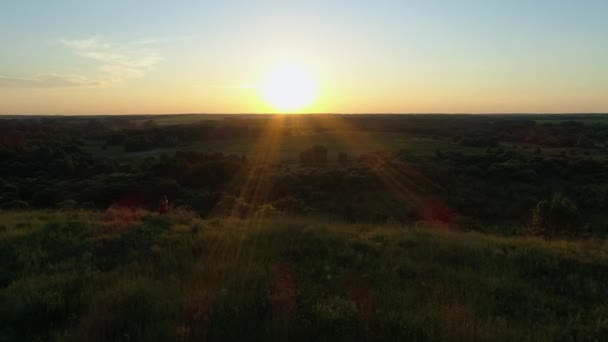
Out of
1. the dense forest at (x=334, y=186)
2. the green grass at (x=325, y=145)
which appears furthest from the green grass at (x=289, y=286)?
the green grass at (x=325, y=145)

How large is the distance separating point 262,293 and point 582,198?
3192 cm

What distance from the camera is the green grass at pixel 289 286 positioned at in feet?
15.8

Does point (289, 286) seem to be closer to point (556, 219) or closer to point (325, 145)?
point (556, 219)

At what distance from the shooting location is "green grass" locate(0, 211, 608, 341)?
15.8 feet

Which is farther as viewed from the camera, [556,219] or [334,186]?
[334,186]

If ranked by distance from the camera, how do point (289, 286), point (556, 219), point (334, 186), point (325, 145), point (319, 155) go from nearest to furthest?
point (289, 286), point (556, 219), point (334, 186), point (319, 155), point (325, 145)

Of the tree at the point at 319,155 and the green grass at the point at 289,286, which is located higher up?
the green grass at the point at 289,286

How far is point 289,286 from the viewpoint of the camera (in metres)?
6.15

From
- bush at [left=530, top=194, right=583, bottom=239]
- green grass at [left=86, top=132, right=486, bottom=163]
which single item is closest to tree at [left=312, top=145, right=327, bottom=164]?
green grass at [left=86, top=132, right=486, bottom=163]

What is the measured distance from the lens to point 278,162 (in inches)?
2068

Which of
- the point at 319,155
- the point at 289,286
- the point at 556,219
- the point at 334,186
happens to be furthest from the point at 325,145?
Answer: the point at 289,286

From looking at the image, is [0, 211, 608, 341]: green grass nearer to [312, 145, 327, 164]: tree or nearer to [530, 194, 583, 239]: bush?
[530, 194, 583, 239]: bush

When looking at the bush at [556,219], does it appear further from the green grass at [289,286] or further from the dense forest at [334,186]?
the green grass at [289,286]

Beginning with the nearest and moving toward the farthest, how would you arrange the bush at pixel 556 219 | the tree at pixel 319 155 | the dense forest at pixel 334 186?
the bush at pixel 556 219 < the dense forest at pixel 334 186 < the tree at pixel 319 155
